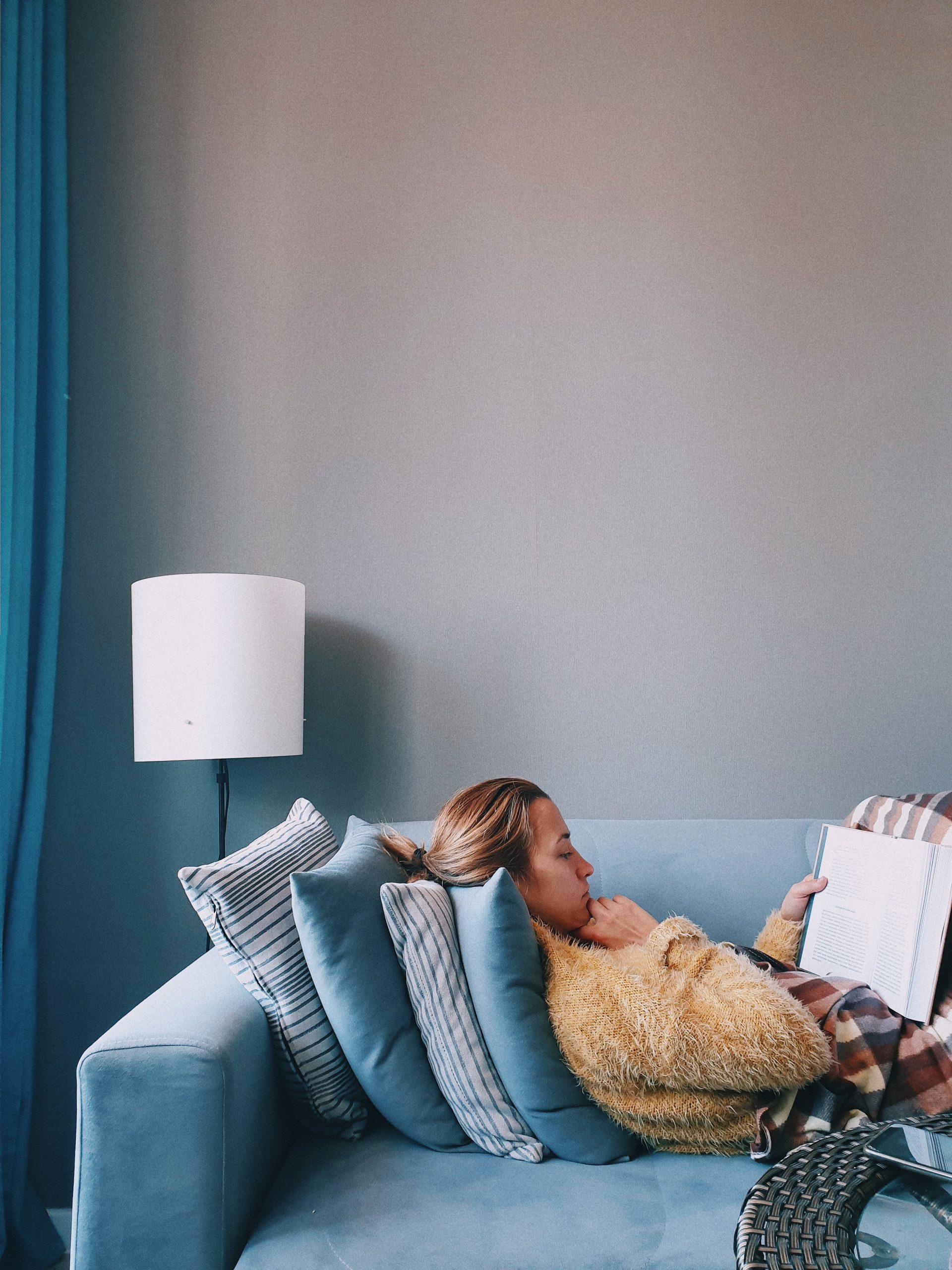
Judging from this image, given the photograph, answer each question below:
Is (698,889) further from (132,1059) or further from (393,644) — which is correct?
(132,1059)

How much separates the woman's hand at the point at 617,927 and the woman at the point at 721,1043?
0.08 meters

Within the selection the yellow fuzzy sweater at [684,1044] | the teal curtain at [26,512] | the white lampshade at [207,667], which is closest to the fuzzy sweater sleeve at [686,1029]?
the yellow fuzzy sweater at [684,1044]

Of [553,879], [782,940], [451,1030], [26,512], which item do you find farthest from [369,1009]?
[26,512]

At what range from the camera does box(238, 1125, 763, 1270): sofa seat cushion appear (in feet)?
3.18

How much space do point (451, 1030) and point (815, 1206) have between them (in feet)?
1.88

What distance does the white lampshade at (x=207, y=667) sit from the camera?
168 centimetres

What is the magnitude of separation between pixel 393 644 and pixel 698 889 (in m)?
0.87

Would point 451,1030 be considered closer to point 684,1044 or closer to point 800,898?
point 684,1044

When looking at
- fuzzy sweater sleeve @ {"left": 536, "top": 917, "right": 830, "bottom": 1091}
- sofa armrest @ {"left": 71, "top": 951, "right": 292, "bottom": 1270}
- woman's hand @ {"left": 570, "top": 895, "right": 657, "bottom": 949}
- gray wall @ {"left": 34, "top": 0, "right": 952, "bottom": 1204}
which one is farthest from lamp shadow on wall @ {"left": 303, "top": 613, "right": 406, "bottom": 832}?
sofa armrest @ {"left": 71, "top": 951, "right": 292, "bottom": 1270}

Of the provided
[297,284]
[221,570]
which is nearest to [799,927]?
[221,570]

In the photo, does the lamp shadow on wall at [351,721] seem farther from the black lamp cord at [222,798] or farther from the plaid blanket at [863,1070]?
the plaid blanket at [863,1070]

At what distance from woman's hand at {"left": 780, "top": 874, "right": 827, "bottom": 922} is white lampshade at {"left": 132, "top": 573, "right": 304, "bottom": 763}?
981 millimetres

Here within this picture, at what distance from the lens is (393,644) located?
82.2 inches

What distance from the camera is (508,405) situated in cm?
212
